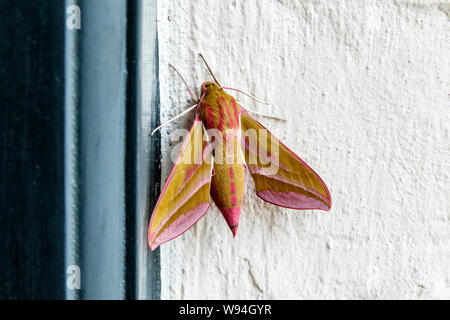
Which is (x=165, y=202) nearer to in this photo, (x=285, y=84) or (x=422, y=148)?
(x=285, y=84)

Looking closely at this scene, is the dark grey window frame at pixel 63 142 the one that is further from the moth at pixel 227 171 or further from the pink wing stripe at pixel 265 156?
the pink wing stripe at pixel 265 156

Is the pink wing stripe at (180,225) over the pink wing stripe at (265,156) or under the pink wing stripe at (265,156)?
under

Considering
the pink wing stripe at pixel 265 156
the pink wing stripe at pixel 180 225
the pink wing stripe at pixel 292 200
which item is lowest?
the pink wing stripe at pixel 180 225

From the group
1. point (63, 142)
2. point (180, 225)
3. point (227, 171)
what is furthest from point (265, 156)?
point (63, 142)

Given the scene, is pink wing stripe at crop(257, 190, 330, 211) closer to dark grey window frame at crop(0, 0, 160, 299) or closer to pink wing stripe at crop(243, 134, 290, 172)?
pink wing stripe at crop(243, 134, 290, 172)

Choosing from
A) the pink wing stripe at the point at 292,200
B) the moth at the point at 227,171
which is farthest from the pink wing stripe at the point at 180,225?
the pink wing stripe at the point at 292,200
